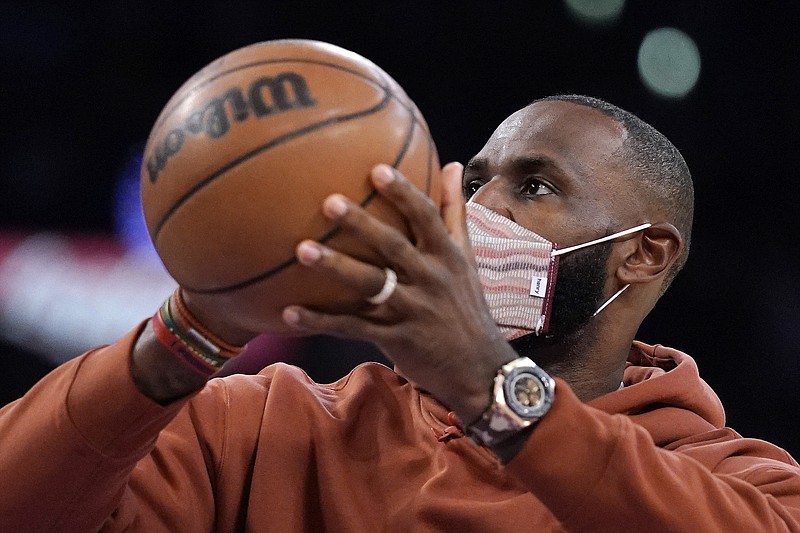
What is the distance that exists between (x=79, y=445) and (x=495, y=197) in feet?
3.88

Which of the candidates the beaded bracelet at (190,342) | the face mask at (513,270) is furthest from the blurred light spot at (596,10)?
the beaded bracelet at (190,342)

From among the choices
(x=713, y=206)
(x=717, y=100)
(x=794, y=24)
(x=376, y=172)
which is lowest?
(x=713, y=206)

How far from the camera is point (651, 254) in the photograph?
2.55 metres

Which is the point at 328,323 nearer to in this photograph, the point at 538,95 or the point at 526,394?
the point at 526,394

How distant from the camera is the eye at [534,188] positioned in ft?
8.03

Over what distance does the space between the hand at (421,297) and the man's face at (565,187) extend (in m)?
0.84

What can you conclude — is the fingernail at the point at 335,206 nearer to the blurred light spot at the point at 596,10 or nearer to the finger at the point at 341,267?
the finger at the point at 341,267

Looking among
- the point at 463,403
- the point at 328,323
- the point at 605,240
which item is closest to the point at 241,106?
the point at 328,323

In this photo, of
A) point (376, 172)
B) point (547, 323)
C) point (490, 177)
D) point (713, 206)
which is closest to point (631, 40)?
point (713, 206)

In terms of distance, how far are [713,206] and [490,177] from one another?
2.22m

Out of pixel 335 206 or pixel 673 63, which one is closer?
pixel 335 206

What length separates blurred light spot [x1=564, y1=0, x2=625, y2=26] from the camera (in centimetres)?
450

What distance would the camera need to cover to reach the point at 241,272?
1444mm

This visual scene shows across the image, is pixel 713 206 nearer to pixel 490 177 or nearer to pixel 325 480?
pixel 490 177
